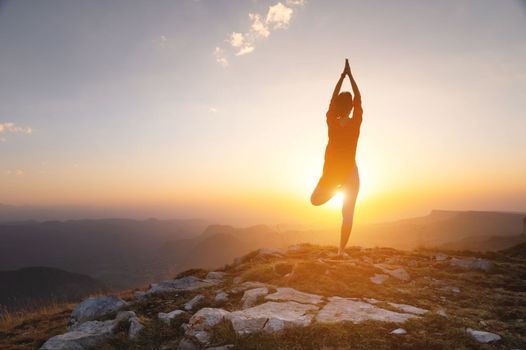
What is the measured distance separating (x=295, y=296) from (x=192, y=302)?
2.14 metres

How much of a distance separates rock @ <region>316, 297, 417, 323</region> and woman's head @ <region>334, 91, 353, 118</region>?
434 centimetres

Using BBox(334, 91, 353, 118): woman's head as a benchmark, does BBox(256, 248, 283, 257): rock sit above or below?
below

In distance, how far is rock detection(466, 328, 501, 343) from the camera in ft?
13.5

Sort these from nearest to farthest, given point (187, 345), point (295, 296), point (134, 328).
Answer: point (187, 345) < point (134, 328) < point (295, 296)

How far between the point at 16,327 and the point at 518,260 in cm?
1888

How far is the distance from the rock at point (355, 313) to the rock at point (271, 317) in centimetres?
25

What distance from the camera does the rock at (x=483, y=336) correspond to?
4.11 meters

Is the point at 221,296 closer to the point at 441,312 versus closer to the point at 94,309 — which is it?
the point at 94,309

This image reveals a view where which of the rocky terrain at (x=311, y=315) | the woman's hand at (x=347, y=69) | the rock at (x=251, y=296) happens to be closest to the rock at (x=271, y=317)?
the rocky terrain at (x=311, y=315)

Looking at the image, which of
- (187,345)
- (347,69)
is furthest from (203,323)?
(347,69)

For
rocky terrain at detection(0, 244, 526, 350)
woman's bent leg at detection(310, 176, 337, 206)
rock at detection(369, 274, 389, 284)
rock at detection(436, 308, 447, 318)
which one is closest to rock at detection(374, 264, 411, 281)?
rocky terrain at detection(0, 244, 526, 350)

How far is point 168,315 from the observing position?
18.9 feet

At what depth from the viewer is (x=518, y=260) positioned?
1353cm

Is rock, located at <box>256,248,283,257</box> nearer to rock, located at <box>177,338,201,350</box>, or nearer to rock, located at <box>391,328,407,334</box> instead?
rock, located at <box>177,338,201,350</box>
